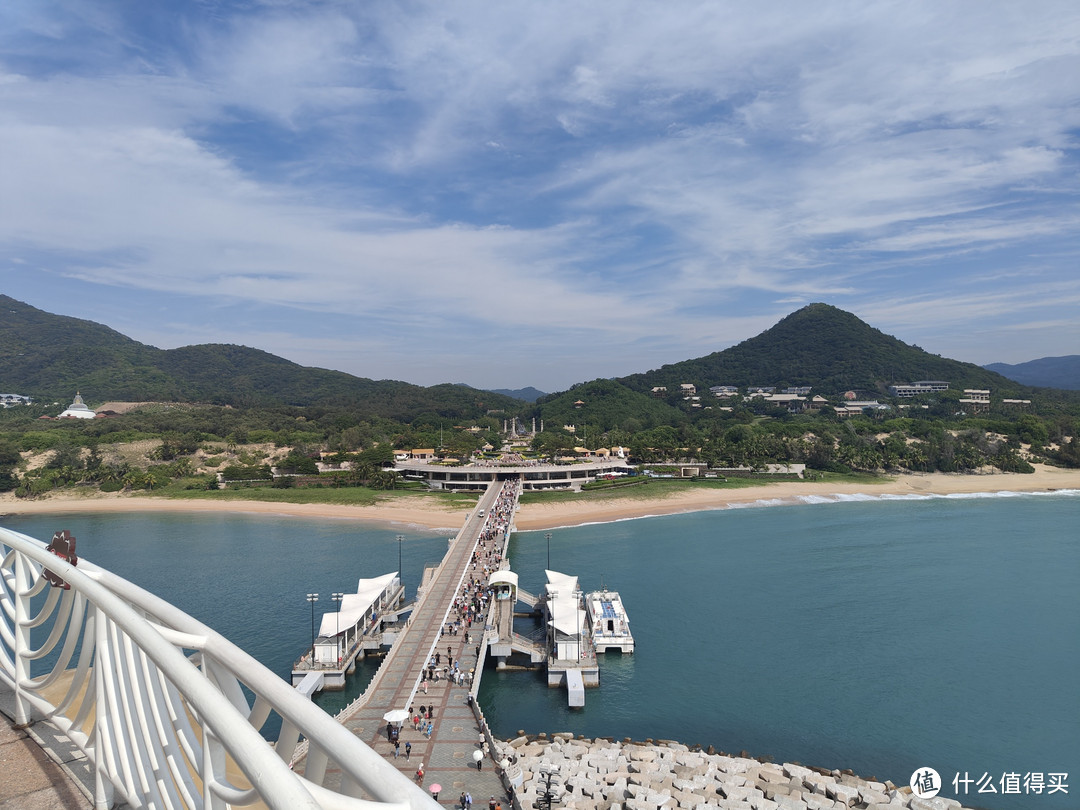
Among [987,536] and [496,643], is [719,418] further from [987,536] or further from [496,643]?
[496,643]

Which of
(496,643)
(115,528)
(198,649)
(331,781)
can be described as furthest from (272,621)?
(115,528)

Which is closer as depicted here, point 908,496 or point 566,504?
point 566,504

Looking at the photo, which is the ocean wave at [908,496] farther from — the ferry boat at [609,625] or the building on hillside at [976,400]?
the building on hillside at [976,400]

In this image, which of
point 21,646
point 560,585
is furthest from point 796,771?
point 21,646

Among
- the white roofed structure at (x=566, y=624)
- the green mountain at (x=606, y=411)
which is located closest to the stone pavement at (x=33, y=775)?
the white roofed structure at (x=566, y=624)

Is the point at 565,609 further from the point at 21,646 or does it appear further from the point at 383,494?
the point at 383,494
